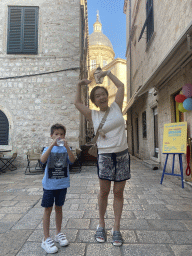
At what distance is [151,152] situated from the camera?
8.71 meters

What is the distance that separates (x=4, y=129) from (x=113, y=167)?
272 inches

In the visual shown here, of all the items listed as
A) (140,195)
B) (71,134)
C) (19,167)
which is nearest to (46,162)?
(140,195)

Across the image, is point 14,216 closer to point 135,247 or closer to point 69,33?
point 135,247

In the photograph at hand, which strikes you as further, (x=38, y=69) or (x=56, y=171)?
(x=38, y=69)

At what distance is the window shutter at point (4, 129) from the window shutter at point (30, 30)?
277 centimetres

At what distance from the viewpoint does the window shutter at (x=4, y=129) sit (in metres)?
7.82

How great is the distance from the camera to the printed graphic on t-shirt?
200 cm

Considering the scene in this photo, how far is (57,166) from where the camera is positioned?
2020 mm

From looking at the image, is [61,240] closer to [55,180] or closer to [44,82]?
[55,180]

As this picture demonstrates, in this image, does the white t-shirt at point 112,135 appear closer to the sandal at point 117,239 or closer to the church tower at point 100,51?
the sandal at point 117,239

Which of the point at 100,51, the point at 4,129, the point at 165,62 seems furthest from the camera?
the point at 100,51

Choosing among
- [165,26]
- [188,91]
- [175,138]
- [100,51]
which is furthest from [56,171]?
[100,51]

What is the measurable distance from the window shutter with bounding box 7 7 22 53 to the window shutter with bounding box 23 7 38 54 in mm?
203

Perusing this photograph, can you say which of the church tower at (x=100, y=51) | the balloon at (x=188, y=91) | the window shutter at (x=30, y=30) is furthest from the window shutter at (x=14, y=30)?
the church tower at (x=100, y=51)
